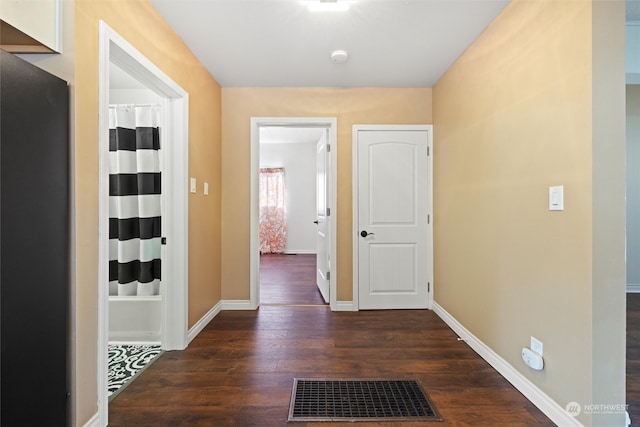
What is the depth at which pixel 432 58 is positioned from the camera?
268 centimetres

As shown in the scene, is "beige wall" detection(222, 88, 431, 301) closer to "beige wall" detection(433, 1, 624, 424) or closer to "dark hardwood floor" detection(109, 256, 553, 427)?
"dark hardwood floor" detection(109, 256, 553, 427)

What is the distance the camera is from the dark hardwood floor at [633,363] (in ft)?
5.41

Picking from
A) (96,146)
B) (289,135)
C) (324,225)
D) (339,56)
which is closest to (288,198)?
(289,135)

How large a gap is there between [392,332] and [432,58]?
2445mm

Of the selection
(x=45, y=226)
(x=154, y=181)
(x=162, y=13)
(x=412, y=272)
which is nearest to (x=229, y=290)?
(x=154, y=181)

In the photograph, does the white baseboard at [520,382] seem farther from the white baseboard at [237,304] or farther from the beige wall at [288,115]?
the white baseboard at [237,304]

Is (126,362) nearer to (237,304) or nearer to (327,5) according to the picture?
(237,304)

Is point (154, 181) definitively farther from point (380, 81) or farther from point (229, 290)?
point (380, 81)

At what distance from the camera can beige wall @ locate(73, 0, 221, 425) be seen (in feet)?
4.63

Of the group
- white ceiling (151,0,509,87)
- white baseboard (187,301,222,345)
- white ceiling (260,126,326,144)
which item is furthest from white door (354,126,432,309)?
white ceiling (260,126,326,144)

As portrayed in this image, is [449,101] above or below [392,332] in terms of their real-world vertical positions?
above

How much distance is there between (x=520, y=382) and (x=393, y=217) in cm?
182

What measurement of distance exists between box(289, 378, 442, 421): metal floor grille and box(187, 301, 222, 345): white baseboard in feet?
A: 3.53

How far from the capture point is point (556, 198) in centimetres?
158
